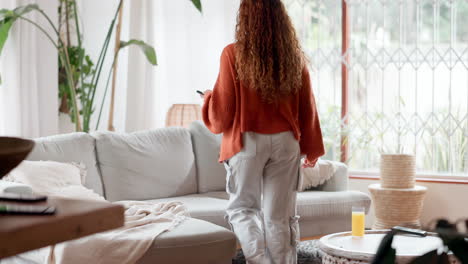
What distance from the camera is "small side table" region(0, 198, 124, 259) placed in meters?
0.83

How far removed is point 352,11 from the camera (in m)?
4.99

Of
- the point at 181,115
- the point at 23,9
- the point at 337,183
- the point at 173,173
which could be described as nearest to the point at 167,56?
the point at 181,115

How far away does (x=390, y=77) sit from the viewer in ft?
15.9

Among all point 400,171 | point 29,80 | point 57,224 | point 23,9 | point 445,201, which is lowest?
point 445,201

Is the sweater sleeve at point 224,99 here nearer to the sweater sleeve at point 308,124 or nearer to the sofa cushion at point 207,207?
the sweater sleeve at point 308,124

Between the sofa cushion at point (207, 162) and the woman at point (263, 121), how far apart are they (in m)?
0.91

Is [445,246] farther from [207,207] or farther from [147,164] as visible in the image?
[147,164]

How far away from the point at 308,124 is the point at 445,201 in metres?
2.15

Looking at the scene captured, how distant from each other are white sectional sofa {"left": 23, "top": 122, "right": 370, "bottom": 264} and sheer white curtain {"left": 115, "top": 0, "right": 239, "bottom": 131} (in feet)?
4.09

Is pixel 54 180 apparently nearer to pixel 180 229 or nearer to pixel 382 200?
pixel 180 229

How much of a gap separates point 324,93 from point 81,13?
2.02m

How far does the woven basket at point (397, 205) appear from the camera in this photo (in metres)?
4.29

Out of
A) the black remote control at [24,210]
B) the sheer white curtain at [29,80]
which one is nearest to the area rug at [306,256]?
the sheer white curtain at [29,80]

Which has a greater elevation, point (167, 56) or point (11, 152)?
point (167, 56)
